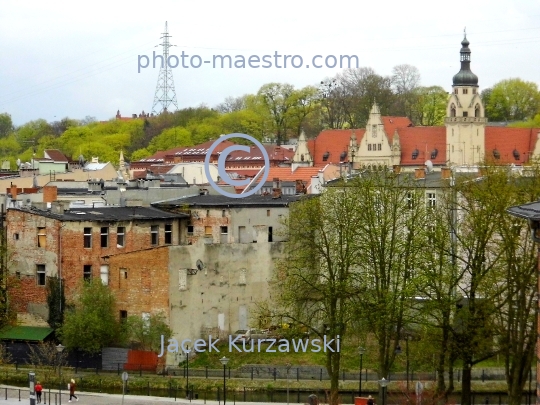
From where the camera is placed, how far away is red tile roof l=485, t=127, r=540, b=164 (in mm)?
114125

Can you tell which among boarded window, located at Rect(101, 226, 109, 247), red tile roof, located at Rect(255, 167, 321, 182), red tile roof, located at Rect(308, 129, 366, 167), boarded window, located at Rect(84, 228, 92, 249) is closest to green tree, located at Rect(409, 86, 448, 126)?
red tile roof, located at Rect(308, 129, 366, 167)

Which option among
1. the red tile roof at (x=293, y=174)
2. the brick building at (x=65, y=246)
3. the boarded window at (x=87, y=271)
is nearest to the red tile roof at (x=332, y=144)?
the red tile roof at (x=293, y=174)

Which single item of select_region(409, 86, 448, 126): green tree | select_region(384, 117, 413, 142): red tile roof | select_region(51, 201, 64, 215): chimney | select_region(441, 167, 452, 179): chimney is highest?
select_region(409, 86, 448, 126): green tree

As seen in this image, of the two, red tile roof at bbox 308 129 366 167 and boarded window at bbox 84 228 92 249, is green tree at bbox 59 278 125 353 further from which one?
red tile roof at bbox 308 129 366 167

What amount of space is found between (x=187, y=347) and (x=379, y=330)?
9011mm

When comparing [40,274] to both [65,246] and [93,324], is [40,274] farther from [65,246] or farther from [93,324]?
[93,324]

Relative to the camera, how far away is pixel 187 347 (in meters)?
47.6

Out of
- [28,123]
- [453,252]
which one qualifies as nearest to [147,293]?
[453,252]

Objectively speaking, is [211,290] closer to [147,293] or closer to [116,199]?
[147,293]

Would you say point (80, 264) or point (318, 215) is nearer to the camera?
point (318, 215)

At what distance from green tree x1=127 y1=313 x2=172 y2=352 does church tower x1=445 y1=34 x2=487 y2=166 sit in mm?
71804

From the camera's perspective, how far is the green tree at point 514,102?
156750 mm

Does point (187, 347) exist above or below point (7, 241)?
below

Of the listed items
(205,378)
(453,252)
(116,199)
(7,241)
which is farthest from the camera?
(116,199)
